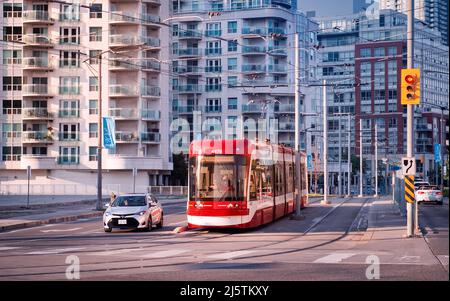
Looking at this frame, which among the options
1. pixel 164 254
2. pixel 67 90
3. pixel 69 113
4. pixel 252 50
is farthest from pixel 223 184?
pixel 67 90

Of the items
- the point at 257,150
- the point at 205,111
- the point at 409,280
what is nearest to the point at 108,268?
the point at 409,280

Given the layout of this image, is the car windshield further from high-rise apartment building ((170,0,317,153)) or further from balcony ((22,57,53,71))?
balcony ((22,57,53,71))

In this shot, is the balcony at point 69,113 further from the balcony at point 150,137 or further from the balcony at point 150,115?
the balcony at point 150,137

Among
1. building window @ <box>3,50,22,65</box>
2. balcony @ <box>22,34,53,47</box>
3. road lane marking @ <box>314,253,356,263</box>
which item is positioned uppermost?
balcony @ <box>22,34,53,47</box>

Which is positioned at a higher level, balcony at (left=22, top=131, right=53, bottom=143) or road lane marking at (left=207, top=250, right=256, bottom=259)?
balcony at (left=22, top=131, right=53, bottom=143)

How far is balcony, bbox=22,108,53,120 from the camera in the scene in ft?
281

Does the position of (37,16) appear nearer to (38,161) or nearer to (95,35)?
(95,35)

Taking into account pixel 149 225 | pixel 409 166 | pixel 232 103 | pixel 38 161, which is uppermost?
pixel 232 103

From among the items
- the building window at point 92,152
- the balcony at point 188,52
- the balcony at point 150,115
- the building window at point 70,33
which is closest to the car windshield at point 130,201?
the balcony at point 188,52

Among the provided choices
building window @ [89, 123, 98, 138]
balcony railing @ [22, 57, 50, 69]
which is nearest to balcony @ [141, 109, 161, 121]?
building window @ [89, 123, 98, 138]

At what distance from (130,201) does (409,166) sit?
39.4 ft

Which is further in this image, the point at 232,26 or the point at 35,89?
the point at 35,89

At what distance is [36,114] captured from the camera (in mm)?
85875

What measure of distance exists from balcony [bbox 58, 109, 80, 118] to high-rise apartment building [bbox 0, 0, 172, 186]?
11 cm
